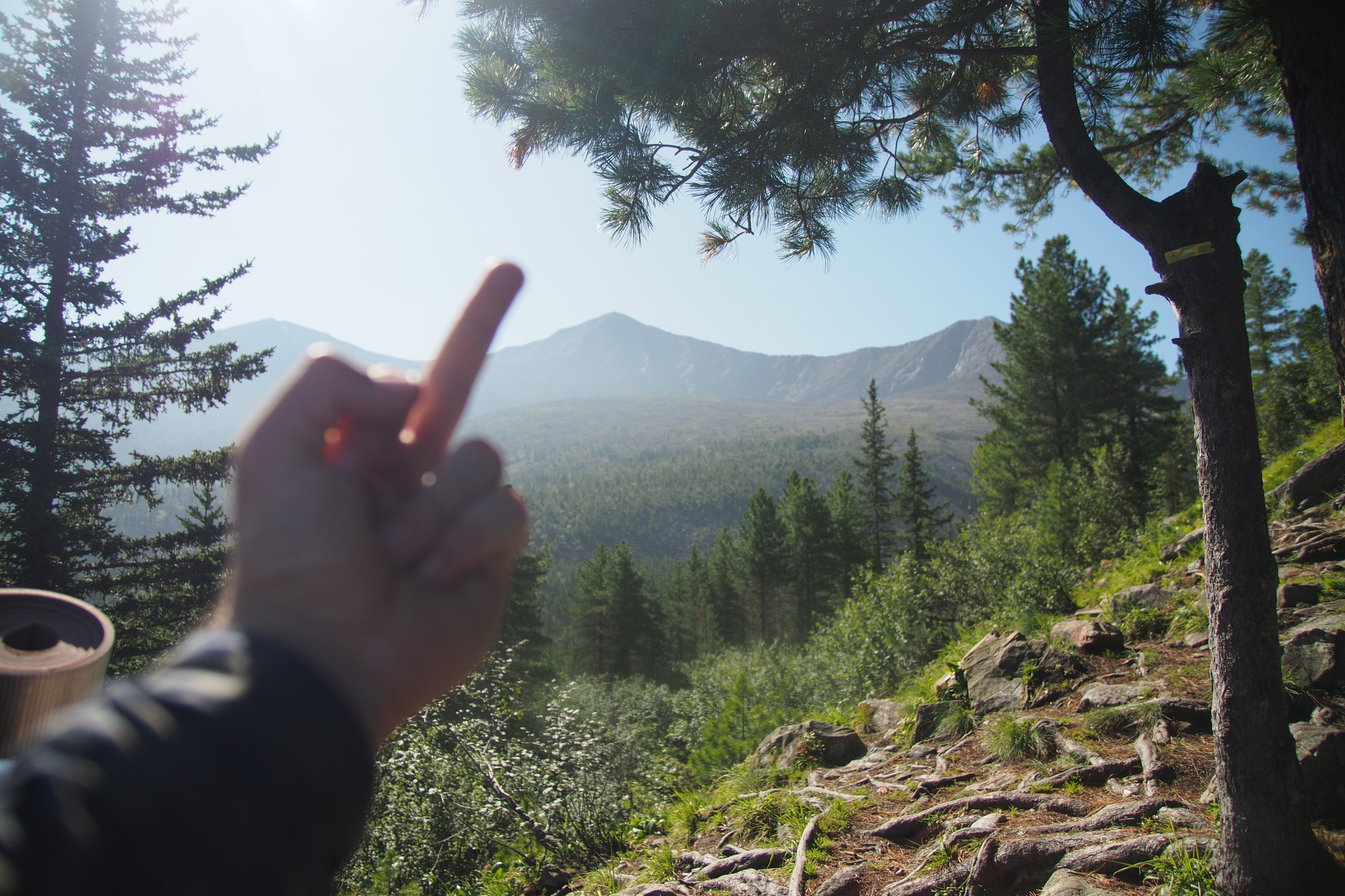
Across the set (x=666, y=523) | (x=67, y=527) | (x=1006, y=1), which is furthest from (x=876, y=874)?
(x=666, y=523)

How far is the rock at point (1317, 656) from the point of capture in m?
3.74

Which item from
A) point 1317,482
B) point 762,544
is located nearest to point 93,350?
point 1317,482

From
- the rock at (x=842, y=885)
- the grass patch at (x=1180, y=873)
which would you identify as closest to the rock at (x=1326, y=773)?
the grass patch at (x=1180, y=873)

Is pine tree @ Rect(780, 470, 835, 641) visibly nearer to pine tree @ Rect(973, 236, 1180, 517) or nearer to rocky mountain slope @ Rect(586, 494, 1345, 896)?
pine tree @ Rect(973, 236, 1180, 517)

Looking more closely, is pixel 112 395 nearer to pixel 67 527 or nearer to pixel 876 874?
pixel 67 527

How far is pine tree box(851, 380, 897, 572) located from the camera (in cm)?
3981

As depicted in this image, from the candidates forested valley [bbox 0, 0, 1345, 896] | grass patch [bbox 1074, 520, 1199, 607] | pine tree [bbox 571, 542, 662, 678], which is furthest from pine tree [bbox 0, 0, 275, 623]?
pine tree [bbox 571, 542, 662, 678]

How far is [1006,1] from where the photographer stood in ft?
11.9

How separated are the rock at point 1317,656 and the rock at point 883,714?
3.39 meters

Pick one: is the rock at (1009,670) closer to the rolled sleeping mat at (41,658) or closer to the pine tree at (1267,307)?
the rolled sleeping mat at (41,658)

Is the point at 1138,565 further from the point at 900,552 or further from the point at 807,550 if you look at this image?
the point at 807,550

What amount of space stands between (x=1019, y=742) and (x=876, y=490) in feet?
125

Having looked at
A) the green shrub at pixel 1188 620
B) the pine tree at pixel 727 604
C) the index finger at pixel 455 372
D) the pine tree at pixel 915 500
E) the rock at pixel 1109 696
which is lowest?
the pine tree at pixel 727 604

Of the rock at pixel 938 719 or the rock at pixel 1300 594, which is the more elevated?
the rock at pixel 1300 594
